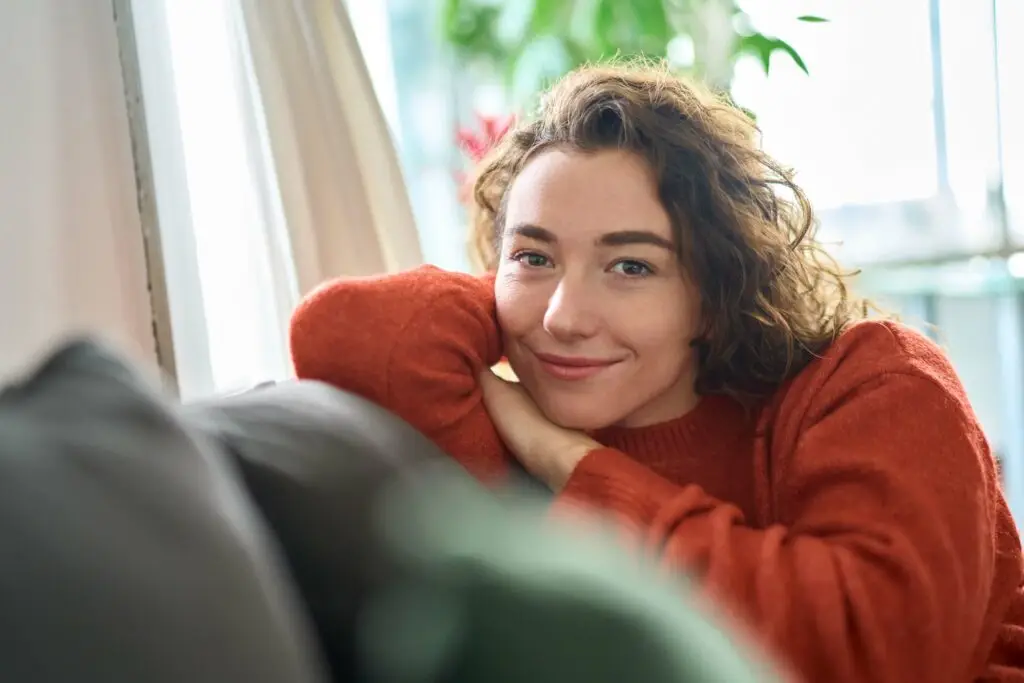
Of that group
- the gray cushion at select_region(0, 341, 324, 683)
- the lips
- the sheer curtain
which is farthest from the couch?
the sheer curtain

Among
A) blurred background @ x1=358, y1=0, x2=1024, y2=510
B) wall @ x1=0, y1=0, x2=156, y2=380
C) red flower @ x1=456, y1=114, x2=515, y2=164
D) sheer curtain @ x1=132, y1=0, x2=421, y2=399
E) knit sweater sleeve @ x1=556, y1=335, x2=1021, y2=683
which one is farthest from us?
blurred background @ x1=358, y1=0, x2=1024, y2=510

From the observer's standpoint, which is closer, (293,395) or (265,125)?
(293,395)

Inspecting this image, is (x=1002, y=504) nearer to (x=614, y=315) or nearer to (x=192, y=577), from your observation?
(x=614, y=315)

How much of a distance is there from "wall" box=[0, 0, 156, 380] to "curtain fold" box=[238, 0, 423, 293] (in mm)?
195

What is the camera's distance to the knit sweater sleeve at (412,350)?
2.99ft

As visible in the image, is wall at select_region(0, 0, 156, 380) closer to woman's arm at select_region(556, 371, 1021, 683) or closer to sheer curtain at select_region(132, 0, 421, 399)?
sheer curtain at select_region(132, 0, 421, 399)

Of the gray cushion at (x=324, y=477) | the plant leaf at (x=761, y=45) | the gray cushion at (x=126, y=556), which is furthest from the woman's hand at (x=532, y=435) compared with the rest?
the plant leaf at (x=761, y=45)

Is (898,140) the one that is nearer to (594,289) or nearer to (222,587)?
(594,289)

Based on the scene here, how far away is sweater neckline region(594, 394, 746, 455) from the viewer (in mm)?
1053

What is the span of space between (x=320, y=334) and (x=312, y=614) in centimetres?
40

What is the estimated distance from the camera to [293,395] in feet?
2.50

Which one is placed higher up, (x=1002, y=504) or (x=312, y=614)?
(x=312, y=614)

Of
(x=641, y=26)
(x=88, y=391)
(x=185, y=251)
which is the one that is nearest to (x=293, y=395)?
(x=88, y=391)

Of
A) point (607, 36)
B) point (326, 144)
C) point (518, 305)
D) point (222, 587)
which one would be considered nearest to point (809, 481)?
point (518, 305)
